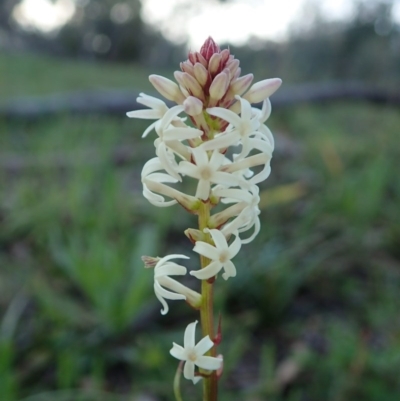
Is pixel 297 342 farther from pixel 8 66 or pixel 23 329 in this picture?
pixel 8 66

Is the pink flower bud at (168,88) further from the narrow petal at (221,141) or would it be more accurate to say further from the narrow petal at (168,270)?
the narrow petal at (168,270)

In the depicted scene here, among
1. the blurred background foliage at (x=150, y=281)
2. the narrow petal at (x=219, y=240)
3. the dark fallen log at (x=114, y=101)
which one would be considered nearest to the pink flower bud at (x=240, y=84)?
the narrow petal at (x=219, y=240)

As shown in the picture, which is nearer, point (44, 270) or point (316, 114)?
point (44, 270)

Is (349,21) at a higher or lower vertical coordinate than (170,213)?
higher

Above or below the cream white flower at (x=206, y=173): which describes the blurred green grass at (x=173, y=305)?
below

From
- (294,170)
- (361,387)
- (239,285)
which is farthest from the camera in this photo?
(294,170)

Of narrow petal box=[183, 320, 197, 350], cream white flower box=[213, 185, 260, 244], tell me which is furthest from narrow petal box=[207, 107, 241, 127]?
narrow petal box=[183, 320, 197, 350]

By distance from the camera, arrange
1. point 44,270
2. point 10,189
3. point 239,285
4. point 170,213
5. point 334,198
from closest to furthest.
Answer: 1. point 239,285
2. point 44,270
3. point 170,213
4. point 334,198
5. point 10,189

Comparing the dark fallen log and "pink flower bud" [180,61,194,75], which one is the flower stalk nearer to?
"pink flower bud" [180,61,194,75]

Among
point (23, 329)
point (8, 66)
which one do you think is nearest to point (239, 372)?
point (23, 329)
